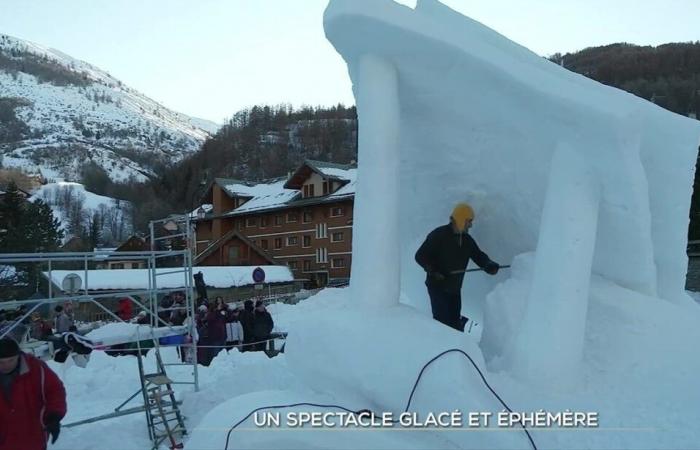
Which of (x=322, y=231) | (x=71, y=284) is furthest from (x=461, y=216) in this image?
(x=322, y=231)

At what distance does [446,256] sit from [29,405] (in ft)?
13.1

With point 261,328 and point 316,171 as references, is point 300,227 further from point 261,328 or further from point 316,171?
point 261,328

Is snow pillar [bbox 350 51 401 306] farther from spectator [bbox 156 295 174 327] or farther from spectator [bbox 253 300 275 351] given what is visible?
spectator [bbox 156 295 174 327]

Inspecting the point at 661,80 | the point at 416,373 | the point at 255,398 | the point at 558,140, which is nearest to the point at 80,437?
the point at 255,398

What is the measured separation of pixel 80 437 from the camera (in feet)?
24.4

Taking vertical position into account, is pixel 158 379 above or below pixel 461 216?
below

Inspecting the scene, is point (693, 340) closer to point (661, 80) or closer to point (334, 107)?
point (661, 80)

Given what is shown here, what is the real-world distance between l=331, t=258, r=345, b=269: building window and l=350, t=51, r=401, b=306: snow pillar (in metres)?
34.6

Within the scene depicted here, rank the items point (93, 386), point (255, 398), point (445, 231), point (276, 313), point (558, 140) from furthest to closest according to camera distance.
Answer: point (276, 313)
point (93, 386)
point (445, 231)
point (558, 140)
point (255, 398)

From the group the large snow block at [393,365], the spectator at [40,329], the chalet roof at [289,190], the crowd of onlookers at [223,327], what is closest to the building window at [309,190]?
the chalet roof at [289,190]

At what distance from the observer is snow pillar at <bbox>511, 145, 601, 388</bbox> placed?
17.6 ft

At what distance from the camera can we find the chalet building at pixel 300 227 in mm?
40594

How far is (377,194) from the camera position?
228 inches

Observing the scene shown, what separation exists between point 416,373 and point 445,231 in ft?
6.48
